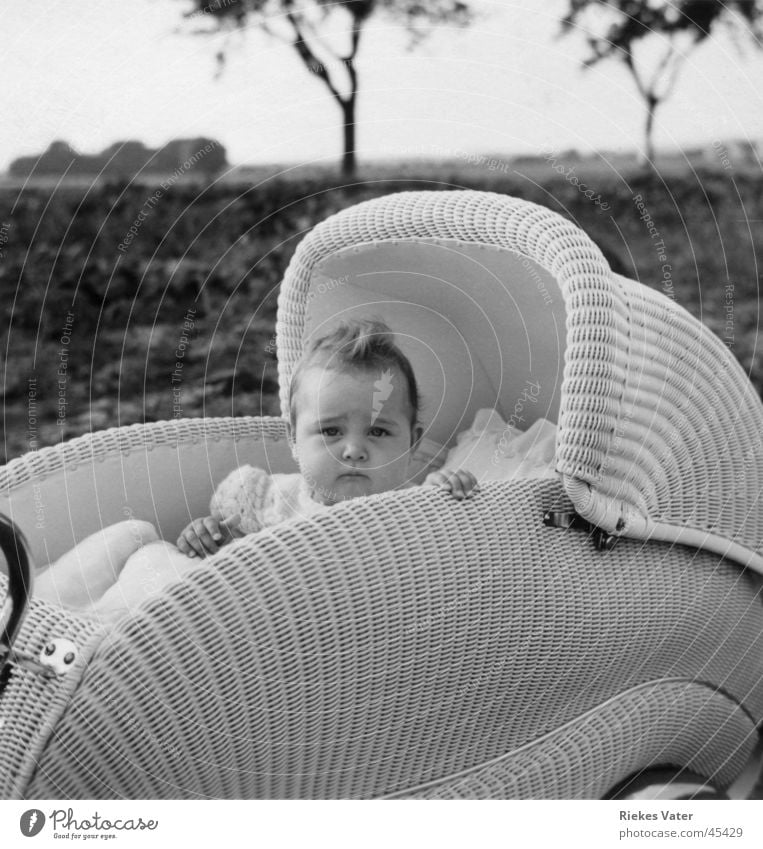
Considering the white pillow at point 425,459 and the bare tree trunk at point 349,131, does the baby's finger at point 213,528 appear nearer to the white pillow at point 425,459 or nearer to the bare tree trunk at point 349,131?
the white pillow at point 425,459

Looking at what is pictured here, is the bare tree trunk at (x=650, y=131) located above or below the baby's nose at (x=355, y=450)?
above
